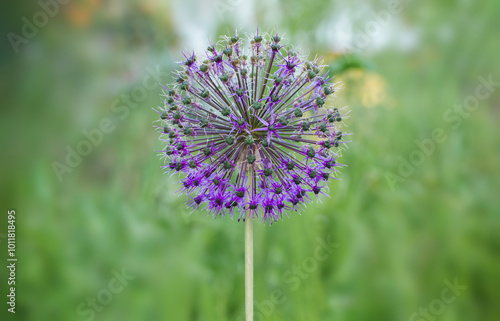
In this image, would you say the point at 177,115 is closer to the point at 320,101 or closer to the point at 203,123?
the point at 203,123

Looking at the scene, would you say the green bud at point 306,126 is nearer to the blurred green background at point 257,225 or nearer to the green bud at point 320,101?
the green bud at point 320,101

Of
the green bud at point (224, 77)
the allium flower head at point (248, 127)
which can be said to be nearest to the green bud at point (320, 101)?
the allium flower head at point (248, 127)

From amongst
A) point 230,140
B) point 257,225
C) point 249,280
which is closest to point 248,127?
point 230,140

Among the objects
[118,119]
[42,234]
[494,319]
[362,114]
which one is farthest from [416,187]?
[42,234]

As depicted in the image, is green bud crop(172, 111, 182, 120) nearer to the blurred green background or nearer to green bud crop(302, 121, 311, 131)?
green bud crop(302, 121, 311, 131)

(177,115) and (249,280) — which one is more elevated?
(177,115)

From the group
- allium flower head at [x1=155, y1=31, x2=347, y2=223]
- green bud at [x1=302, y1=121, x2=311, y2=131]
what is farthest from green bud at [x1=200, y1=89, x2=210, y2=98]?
green bud at [x1=302, y1=121, x2=311, y2=131]
